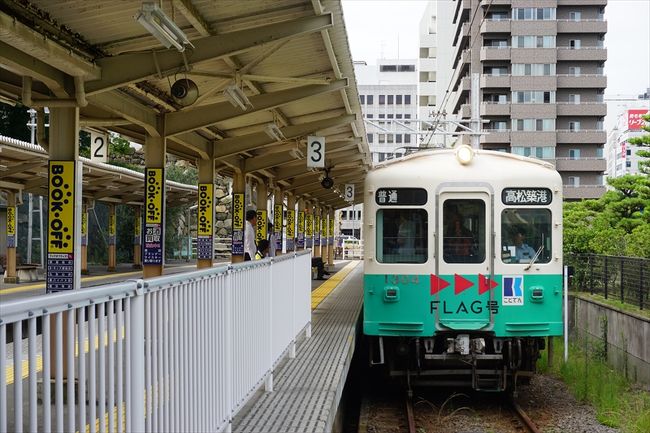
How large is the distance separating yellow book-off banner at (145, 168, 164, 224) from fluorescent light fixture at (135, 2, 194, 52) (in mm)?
4363

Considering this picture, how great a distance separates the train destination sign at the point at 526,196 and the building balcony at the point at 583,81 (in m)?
48.0

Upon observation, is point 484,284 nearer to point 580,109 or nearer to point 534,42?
point 534,42

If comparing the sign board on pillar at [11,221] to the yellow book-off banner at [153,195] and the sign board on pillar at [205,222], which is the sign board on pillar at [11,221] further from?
the yellow book-off banner at [153,195]

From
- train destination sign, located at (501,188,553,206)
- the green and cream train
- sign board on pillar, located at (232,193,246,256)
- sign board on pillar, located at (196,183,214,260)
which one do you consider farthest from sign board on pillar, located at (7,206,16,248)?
train destination sign, located at (501,188,553,206)

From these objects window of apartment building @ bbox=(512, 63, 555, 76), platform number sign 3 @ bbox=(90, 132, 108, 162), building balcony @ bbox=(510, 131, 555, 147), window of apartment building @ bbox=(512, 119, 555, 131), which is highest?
window of apartment building @ bbox=(512, 63, 555, 76)

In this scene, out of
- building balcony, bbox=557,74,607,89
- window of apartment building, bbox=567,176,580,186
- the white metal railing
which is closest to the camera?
the white metal railing

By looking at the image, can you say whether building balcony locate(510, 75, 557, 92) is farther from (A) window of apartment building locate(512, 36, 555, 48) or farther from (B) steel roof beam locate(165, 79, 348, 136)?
(B) steel roof beam locate(165, 79, 348, 136)

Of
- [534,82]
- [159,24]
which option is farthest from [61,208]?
[534,82]

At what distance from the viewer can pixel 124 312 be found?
114 inches

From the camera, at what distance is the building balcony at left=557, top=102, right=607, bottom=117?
53.6m

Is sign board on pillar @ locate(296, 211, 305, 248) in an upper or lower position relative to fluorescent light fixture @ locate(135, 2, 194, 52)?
lower

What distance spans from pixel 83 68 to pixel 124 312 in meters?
4.46

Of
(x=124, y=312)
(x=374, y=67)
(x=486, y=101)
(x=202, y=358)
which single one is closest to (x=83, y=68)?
(x=202, y=358)

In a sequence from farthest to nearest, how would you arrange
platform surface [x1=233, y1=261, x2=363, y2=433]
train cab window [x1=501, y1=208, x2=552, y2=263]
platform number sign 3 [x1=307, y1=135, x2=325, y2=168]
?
1. platform number sign 3 [x1=307, y1=135, x2=325, y2=168]
2. train cab window [x1=501, y1=208, x2=552, y2=263]
3. platform surface [x1=233, y1=261, x2=363, y2=433]
